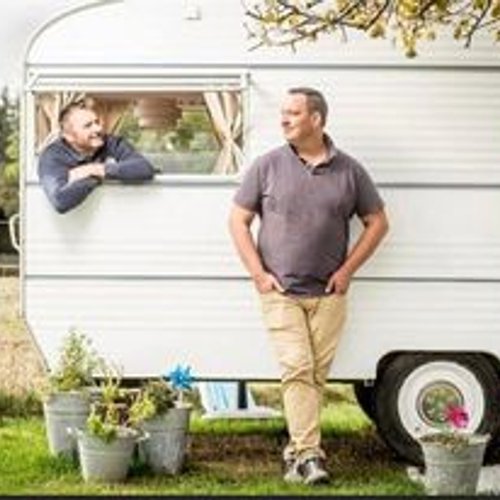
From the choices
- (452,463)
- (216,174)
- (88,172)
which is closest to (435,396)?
(452,463)

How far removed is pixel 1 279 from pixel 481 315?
1.86m

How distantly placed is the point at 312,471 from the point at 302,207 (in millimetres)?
971

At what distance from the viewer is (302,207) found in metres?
5.94

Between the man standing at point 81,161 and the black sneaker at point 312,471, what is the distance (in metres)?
1.23

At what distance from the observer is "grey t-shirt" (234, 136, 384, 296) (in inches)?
234

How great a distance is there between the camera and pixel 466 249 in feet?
20.2

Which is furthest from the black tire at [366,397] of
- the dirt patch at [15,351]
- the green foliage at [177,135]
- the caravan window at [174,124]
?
the dirt patch at [15,351]

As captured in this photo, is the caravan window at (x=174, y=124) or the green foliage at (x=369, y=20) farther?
the caravan window at (x=174, y=124)

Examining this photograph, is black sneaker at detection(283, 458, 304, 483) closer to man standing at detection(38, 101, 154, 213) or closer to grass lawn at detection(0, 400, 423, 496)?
grass lawn at detection(0, 400, 423, 496)

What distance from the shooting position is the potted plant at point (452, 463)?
19.4 ft

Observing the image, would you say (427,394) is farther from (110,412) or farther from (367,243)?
(110,412)

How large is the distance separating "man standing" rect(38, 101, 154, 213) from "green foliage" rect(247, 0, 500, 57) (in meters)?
0.67

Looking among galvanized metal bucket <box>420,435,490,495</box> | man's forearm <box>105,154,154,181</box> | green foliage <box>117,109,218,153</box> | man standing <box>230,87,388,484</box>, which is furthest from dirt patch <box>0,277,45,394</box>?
galvanized metal bucket <box>420,435,490,495</box>

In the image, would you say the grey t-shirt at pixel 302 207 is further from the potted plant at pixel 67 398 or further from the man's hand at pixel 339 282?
the potted plant at pixel 67 398
